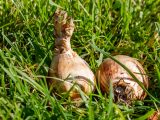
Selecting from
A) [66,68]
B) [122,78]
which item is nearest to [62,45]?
[66,68]

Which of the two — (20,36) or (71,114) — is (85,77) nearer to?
(71,114)

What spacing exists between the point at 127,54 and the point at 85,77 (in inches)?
13.2

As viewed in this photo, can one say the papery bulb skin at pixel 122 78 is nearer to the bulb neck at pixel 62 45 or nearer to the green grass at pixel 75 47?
the green grass at pixel 75 47

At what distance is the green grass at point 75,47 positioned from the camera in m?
1.45

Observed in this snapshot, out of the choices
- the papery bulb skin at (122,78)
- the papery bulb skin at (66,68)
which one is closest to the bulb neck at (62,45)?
the papery bulb skin at (66,68)

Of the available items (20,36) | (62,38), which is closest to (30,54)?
(20,36)

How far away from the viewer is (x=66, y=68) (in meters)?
Answer: 1.55

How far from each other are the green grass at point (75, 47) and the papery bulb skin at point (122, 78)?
0.12 ft

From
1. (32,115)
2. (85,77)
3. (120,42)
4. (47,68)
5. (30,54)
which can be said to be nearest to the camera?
(32,115)

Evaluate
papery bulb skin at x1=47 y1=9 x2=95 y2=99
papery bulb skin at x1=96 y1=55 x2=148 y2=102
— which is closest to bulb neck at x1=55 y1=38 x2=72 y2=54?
papery bulb skin at x1=47 y1=9 x2=95 y2=99

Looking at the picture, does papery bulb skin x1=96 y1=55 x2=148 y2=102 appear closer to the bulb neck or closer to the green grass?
the green grass

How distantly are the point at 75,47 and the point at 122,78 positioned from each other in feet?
1.20

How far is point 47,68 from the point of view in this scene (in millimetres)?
1660

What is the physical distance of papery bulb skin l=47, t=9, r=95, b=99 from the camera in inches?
59.9
